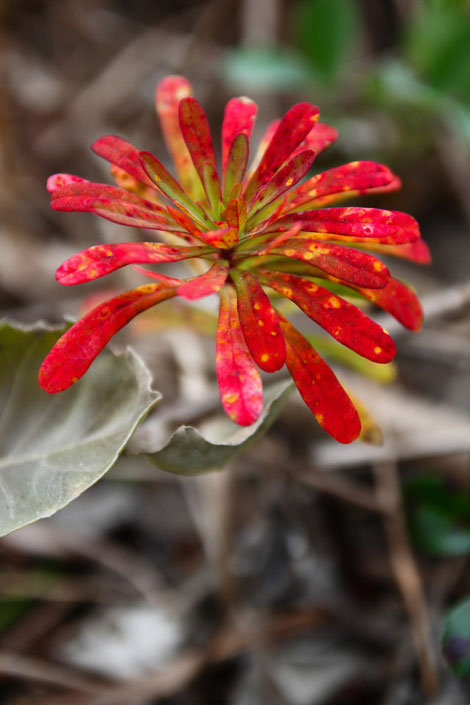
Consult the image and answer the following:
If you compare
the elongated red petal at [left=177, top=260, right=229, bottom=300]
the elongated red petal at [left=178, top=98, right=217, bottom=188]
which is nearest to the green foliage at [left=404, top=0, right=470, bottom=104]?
the elongated red petal at [left=178, top=98, right=217, bottom=188]

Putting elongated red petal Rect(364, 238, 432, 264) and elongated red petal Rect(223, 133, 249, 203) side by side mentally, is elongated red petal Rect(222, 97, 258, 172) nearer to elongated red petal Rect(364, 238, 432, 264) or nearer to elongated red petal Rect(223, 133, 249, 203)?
elongated red petal Rect(223, 133, 249, 203)

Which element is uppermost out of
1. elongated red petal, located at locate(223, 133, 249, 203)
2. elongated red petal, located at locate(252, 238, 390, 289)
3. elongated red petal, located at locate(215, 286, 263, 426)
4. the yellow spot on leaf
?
elongated red petal, located at locate(223, 133, 249, 203)

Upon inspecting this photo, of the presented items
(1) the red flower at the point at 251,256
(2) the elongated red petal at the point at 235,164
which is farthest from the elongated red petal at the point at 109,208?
(2) the elongated red petal at the point at 235,164

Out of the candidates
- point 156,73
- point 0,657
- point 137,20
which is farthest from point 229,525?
point 137,20

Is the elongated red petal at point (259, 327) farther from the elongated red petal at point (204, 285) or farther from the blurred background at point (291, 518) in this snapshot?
the blurred background at point (291, 518)

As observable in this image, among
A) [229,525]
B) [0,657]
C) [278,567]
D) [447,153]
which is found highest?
[447,153]

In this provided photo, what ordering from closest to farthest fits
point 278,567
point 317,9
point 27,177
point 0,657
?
point 0,657 → point 278,567 → point 317,9 → point 27,177

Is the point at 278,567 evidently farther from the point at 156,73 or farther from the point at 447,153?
the point at 156,73
